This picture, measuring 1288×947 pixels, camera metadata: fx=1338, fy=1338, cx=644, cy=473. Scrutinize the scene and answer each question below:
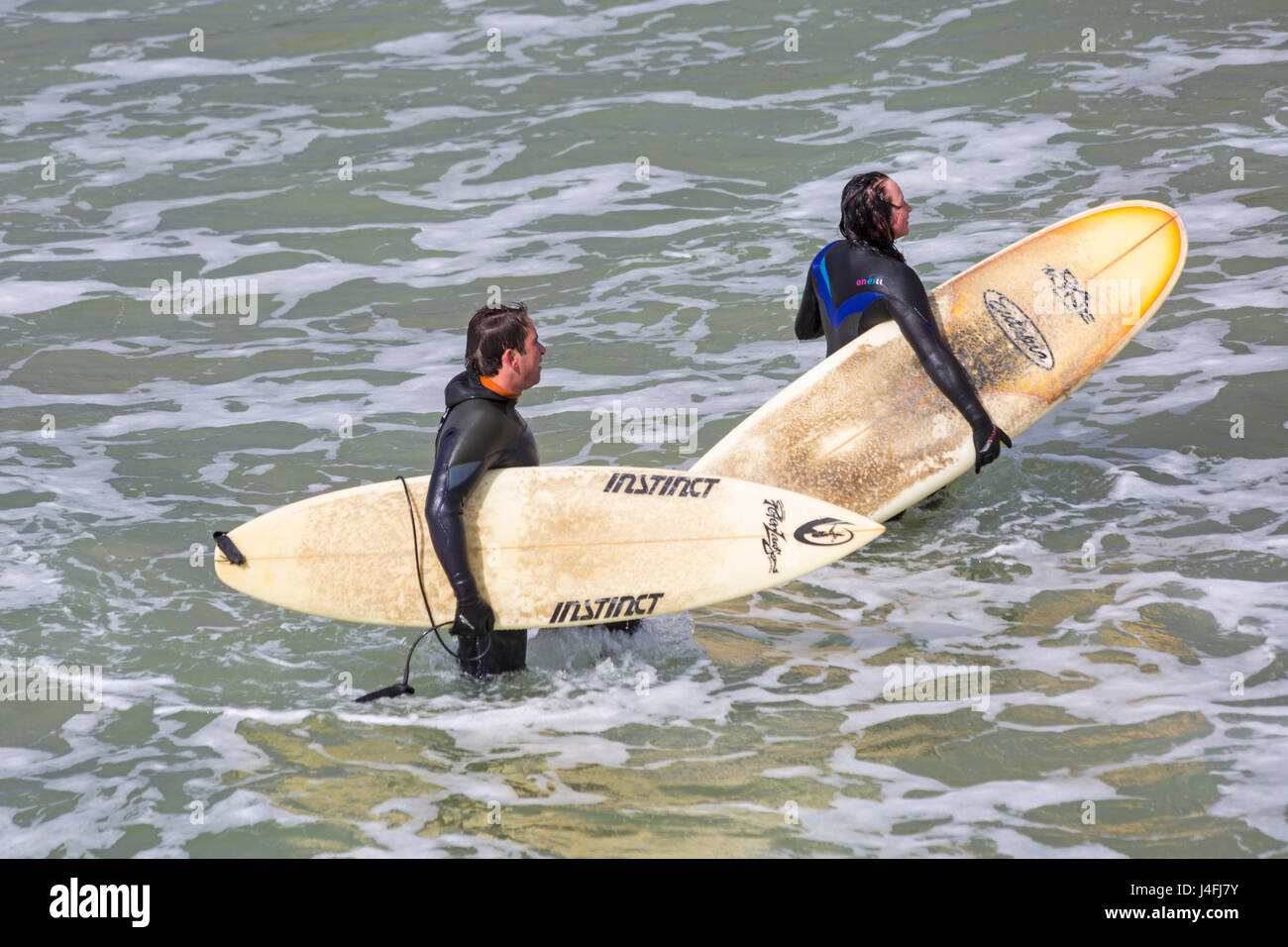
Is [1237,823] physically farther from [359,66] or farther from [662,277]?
[359,66]

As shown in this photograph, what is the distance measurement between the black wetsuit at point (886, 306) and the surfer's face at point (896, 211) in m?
0.14

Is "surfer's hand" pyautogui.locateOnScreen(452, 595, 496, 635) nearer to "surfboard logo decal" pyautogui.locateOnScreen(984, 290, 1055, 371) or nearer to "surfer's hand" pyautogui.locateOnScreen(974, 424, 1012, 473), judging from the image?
"surfer's hand" pyautogui.locateOnScreen(974, 424, 1012, 473)

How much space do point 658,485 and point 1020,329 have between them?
218 cm

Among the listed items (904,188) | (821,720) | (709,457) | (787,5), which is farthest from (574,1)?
(821,720)

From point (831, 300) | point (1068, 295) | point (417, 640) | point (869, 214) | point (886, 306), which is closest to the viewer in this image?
point (417, 640)

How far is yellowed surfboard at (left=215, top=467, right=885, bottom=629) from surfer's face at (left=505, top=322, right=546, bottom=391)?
0.45 metres

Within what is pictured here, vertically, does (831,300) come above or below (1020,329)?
above

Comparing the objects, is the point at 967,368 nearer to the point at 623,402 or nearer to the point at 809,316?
the point at 809,316

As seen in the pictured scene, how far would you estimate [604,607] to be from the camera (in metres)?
4.85

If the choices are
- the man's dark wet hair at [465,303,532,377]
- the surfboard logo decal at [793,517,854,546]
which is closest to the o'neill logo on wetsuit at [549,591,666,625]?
the surfboard logo decal at [793,517,854,546]

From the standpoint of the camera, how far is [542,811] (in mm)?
4121

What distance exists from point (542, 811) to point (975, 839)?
130cm

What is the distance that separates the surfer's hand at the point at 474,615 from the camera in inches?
178

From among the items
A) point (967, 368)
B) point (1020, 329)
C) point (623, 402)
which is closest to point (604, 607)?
point (967, 368)
